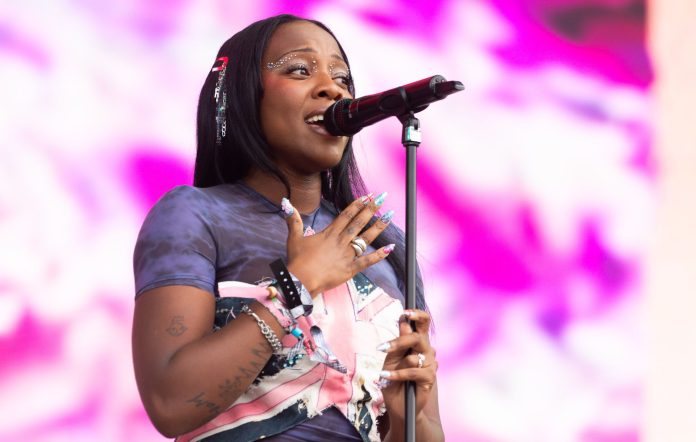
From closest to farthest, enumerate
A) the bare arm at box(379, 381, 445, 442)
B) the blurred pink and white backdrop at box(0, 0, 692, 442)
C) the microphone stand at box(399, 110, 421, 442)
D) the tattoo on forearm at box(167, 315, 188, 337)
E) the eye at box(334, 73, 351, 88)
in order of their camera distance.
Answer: the microphone stand at box(399, 110, 421, 442), the tattoo on forearm at box(167, 315, 188, 337), the bare arm at box(379, 381, 445, 442), the eye at box(334, 73, 351, 88), the blurred pink and white backdrop at box(0, 0, 692, 442)

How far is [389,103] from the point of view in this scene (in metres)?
1.64

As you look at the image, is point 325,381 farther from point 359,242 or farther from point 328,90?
point 328,90

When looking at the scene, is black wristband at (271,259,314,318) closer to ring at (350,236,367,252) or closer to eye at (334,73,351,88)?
ring at (350,236,367,252)

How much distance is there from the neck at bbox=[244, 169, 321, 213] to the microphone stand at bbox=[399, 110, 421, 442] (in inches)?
16.8

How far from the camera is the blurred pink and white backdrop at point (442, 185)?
2400 millimetres

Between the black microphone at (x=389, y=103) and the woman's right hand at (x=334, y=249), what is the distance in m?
0.13

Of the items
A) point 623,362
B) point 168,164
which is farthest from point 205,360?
point 623,362

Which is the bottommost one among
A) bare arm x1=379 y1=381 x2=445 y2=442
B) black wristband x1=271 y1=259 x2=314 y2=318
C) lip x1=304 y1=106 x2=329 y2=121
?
bare arm x1=379 y1=381 x2=445 y2=442

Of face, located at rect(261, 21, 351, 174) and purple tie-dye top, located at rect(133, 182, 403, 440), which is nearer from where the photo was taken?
purple tie-dye top, located at rect(133, 182, 403, 440)

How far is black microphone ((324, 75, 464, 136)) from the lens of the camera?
5.18 feet

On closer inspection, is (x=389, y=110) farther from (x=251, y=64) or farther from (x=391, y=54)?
(x=391, y=54)

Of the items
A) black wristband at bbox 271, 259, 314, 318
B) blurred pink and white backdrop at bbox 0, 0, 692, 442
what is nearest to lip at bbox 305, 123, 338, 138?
black wristband at bbox 271, 259, 314, 318

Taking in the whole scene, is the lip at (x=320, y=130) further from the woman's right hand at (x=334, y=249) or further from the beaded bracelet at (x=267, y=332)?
the beaded bracelet at (x=267, y=332)

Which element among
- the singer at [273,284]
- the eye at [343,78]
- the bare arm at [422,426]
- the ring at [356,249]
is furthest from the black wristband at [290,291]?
the eye at [343,78]
